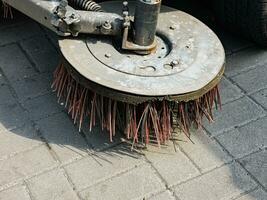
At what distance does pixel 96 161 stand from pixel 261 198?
1.75 feet

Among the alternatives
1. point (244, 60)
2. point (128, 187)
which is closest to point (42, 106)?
point (128, 187)

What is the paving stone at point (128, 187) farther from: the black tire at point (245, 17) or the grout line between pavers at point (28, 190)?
the black tire at point (245, 17)

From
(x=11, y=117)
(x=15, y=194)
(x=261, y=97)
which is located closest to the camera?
(x=15, y=194)

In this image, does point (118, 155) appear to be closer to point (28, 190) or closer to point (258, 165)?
point (28, 190)

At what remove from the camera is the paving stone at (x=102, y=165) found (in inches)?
65.0

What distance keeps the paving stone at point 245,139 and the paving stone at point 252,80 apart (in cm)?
19

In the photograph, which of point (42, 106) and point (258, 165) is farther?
point (42, 106)

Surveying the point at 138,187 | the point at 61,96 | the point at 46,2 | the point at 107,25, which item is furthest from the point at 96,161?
the point at 46,2

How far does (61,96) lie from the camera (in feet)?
6.13

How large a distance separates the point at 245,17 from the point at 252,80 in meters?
0.24

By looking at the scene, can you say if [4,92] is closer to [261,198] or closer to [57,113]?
[57,113]

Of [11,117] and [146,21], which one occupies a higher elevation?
[146,21]

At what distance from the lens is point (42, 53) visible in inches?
84.0

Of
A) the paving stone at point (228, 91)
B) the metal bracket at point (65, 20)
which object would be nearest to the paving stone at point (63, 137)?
the metal bracket at point (65, 20)
